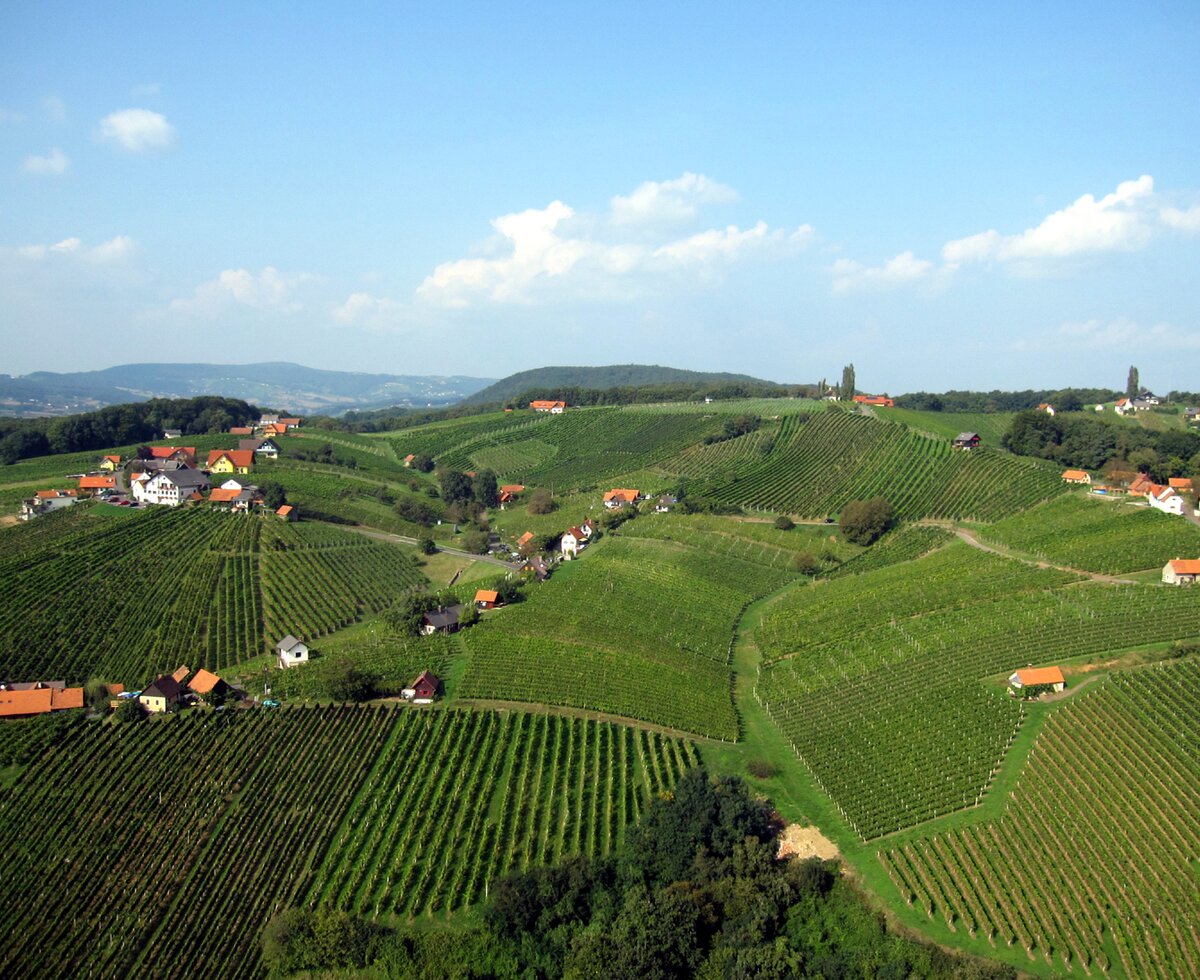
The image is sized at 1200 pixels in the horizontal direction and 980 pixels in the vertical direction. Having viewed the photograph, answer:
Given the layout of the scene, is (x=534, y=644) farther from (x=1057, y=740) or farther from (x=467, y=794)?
(x=1057, y=740)

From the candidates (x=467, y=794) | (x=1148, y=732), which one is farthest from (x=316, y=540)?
(x=1148, y=732)

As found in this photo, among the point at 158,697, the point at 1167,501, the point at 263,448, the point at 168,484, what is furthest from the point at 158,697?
the point at 1167,501

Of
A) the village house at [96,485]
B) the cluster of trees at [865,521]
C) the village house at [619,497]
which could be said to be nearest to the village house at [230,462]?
the village house at [96,485]

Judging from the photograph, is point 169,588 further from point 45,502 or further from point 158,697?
point 45,502

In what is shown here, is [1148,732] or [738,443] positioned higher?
[738,443]

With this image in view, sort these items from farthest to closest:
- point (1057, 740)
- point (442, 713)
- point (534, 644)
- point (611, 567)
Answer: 1. point (611, 567)
2. point (534, 644)
3. point (442, 713)
4. point (1057, 740)
